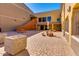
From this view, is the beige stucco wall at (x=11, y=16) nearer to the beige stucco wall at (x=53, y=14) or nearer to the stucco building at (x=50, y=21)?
the stucco building at (x=50, y=21)

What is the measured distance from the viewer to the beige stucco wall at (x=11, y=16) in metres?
13.0

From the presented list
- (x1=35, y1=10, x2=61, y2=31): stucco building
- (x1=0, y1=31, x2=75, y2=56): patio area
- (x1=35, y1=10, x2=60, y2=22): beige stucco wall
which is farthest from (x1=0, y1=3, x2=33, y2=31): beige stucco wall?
(x1=0, y1=31, x2=75, y2=56): patio area

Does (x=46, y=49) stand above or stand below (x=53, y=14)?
below

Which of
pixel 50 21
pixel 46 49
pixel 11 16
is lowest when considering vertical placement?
pixel 46 49

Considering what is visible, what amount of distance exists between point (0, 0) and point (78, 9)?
315 cm

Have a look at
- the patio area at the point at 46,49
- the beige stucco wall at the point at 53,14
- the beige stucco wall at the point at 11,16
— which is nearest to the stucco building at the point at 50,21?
the beige stucco wall at the point at 53,14

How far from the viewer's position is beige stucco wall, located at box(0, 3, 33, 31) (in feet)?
42.8

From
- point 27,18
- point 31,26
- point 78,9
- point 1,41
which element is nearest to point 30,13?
point 27,18

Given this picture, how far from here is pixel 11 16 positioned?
14727 mm

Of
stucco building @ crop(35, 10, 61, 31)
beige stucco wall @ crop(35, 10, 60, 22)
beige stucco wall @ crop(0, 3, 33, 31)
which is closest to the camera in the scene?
beige stucco wall @ crop(0, 3, 33, 31)

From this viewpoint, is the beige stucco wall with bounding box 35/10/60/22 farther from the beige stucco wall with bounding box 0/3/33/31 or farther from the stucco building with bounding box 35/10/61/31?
the beige stucco wall with bounding box 0/3/33/31

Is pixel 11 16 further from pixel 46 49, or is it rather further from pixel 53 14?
pixel 46 49

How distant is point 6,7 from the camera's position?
13.7 metres

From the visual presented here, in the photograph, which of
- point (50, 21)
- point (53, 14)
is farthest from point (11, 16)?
point (53, 14)
